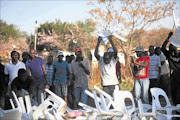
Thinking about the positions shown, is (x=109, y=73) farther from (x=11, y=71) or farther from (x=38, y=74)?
(x=11, y=71)

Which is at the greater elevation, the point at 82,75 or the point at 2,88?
the point at 82,75

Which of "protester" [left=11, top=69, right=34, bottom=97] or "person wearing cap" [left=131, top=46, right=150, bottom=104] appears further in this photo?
"person wearing cap" [left=131, top=46, right=150, bottom=104]

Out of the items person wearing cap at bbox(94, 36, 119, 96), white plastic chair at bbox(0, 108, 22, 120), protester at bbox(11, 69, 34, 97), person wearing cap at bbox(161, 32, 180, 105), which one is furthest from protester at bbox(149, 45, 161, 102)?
white plastic chair at bbox(0, 108, 22, 120)

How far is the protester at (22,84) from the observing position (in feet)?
21.4

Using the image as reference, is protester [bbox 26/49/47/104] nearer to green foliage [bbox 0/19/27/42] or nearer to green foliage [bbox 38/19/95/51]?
green foliage [bbox 38/19/95/51]

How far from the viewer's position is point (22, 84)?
6688mm

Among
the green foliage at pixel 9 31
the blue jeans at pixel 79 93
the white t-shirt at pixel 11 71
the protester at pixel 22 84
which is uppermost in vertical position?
the green foliage at pixel 9 31

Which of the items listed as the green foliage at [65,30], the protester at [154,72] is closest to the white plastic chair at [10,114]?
the protester at [154,72]

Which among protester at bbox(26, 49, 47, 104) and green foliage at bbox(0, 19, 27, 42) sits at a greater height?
green foliage at bbox(0, 19, 27, 42)

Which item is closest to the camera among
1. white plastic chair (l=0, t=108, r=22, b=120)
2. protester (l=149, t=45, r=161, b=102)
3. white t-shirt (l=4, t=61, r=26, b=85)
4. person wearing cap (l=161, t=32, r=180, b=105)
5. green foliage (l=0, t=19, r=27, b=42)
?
white plastic chair (l=0, t=108, r=22, b=120)

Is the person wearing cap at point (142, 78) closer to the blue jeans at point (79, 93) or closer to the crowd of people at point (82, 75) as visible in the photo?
the crowd of people at point (82, 75)

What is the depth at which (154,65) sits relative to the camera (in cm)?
874

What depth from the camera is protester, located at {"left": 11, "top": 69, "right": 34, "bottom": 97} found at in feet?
21.4

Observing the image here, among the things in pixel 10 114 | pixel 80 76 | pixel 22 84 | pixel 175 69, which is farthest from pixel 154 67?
pixel 10 114
